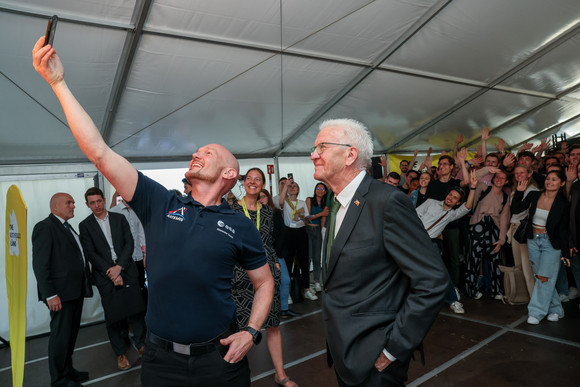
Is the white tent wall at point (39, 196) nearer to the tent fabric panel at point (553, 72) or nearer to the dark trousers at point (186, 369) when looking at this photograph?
the dark trousers at point (186, 369)

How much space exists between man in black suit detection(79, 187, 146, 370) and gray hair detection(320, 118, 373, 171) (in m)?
3.41

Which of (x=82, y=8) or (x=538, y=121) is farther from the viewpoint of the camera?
(x=538, y=121)

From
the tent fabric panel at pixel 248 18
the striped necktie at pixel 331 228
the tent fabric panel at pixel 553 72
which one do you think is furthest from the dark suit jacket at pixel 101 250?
the tent fabric panel at pixel 553 72

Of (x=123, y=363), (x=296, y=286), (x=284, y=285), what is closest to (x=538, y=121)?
(x=296, y=286)

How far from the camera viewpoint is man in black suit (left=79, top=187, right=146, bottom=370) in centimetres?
410

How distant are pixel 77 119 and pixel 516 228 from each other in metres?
5.50

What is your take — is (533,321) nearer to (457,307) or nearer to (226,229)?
(457,307)

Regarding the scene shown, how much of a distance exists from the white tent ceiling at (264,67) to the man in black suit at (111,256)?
1.35 m

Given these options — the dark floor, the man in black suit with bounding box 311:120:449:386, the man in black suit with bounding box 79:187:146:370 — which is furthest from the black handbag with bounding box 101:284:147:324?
the man in black suit with bounding box 311:120:449:386

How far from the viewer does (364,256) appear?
154 cm

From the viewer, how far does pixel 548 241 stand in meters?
4.28

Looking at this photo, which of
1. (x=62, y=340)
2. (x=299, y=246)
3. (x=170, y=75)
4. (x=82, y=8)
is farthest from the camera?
(x=299, y=246)

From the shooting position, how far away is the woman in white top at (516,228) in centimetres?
486

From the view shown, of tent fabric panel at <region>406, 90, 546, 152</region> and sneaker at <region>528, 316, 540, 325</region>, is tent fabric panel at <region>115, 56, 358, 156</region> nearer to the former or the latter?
tent fabric panel at <region>406, 90, 546, 152</region>
